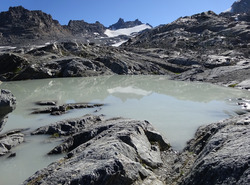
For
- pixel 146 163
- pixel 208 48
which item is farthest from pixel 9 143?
pixel 208 48

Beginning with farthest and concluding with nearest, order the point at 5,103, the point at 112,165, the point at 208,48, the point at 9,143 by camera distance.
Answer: the point at 208,48
the point at 9,143
the point at 5,103
the point at 112,165

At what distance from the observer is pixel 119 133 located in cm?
1189

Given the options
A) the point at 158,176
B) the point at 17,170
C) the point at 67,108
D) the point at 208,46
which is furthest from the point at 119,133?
the point at 208,46

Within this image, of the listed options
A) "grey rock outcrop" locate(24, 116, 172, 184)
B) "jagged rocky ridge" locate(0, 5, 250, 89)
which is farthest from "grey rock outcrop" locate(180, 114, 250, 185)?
"jagged rocky ridge" locate(0, 5, 250, 89)

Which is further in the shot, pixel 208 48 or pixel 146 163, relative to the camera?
pixel 208 48

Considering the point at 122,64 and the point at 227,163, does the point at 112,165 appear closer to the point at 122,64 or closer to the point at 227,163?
the point at 227,163

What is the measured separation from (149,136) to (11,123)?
44.4ft

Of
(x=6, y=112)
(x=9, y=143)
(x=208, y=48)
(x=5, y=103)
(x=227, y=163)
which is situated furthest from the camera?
(x=208, y=48)

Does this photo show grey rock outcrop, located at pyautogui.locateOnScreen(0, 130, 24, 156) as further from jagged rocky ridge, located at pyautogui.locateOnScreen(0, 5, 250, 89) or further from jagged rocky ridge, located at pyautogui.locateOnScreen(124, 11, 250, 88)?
jagged rocky ridge, located at pyautogui.locateOnScreen(124, 11, 250, 88)

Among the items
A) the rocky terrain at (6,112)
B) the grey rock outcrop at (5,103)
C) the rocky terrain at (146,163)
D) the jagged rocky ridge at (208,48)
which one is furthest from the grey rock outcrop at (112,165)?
the jagged rocky ridge at (208,48)

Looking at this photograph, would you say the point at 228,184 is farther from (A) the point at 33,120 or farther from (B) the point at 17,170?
(A) the point at 33,120

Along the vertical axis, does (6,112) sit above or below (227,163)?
above

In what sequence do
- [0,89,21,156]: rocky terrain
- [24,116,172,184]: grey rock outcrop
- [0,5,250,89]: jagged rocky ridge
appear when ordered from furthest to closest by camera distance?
[0,5,250,89]: jagged rocky ridge, [0,89,21,156]: rocky terrain, [24,116,172,184]: grey rock outcrop

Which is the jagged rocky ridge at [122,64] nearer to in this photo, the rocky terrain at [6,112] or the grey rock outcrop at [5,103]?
the rocky terrain at [6,112]
